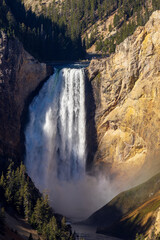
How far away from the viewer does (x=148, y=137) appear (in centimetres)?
4453

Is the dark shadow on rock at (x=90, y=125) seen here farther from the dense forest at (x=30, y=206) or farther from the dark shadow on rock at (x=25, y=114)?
the dense forest at (x=30, y=206)

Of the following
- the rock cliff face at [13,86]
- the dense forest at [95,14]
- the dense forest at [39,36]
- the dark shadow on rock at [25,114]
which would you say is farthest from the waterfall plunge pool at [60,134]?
the dense forest at [95,14]

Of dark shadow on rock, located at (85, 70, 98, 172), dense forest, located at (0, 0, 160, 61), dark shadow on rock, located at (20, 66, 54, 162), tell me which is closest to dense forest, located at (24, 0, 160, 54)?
dense forest, located at (0, 0, 160, 61)

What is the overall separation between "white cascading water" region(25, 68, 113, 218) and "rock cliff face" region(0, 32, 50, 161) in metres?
2.60

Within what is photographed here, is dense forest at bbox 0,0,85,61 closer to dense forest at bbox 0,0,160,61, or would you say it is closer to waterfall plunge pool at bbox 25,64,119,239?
dense forest at bbox 0,0,160,61

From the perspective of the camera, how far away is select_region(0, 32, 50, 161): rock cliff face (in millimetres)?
45894

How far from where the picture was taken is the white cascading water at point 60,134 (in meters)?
50.0

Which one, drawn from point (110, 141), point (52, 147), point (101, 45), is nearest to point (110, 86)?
point (110, 141)

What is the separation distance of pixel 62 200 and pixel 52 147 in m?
8.60

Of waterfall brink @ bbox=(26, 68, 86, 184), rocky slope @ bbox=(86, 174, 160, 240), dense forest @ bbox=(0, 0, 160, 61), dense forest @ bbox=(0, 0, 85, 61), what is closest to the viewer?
rocky slope @ bbox=(86, 174, 160, 240)

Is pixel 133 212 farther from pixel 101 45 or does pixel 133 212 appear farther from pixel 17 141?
pixel 101 45

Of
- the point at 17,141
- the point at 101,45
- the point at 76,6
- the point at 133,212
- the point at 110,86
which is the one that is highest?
the point at 76,6

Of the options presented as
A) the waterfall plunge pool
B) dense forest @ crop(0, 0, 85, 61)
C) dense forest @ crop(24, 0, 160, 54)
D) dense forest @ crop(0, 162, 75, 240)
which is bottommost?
dense forest @ crop(0, 162, 75, 240)

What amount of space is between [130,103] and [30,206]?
20.0m
